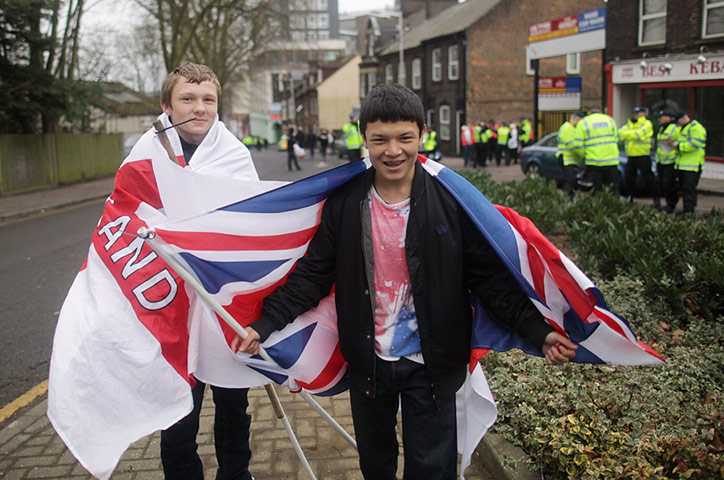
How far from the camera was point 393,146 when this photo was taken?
239 centimetres

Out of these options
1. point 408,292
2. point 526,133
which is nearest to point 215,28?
point 526,133

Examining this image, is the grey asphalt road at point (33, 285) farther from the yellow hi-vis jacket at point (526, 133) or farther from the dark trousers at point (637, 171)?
the yellow hi-vis jacket at point (526, 133)

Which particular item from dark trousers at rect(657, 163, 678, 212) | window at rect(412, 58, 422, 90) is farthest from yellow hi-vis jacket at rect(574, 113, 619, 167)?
window at rect(412, 58, 422, 90)

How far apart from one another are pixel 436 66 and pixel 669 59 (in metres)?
21.6

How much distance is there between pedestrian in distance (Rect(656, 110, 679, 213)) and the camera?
11.8 meters

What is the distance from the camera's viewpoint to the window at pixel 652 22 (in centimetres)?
2002

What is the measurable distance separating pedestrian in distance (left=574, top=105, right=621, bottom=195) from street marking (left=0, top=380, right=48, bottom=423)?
9.74 meters

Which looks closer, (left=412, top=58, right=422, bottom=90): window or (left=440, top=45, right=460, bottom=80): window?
(left=440, top=45, right=460, bottom=80): window

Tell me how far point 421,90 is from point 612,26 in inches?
831

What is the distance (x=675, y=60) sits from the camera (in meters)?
19.5

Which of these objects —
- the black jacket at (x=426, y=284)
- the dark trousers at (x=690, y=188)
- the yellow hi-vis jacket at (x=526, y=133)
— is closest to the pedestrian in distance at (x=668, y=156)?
the dark trousers at (x=690, y=188)

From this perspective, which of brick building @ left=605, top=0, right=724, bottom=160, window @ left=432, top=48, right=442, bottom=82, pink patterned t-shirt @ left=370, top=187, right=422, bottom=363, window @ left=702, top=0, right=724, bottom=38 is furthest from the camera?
window @ left=432, top=48, right=442, bottom=82

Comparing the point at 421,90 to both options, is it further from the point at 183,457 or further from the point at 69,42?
the point at 183,457

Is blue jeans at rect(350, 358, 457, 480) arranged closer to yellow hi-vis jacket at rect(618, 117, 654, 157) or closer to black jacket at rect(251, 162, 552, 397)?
black jacket at rect(251, 162, 552, 397)
